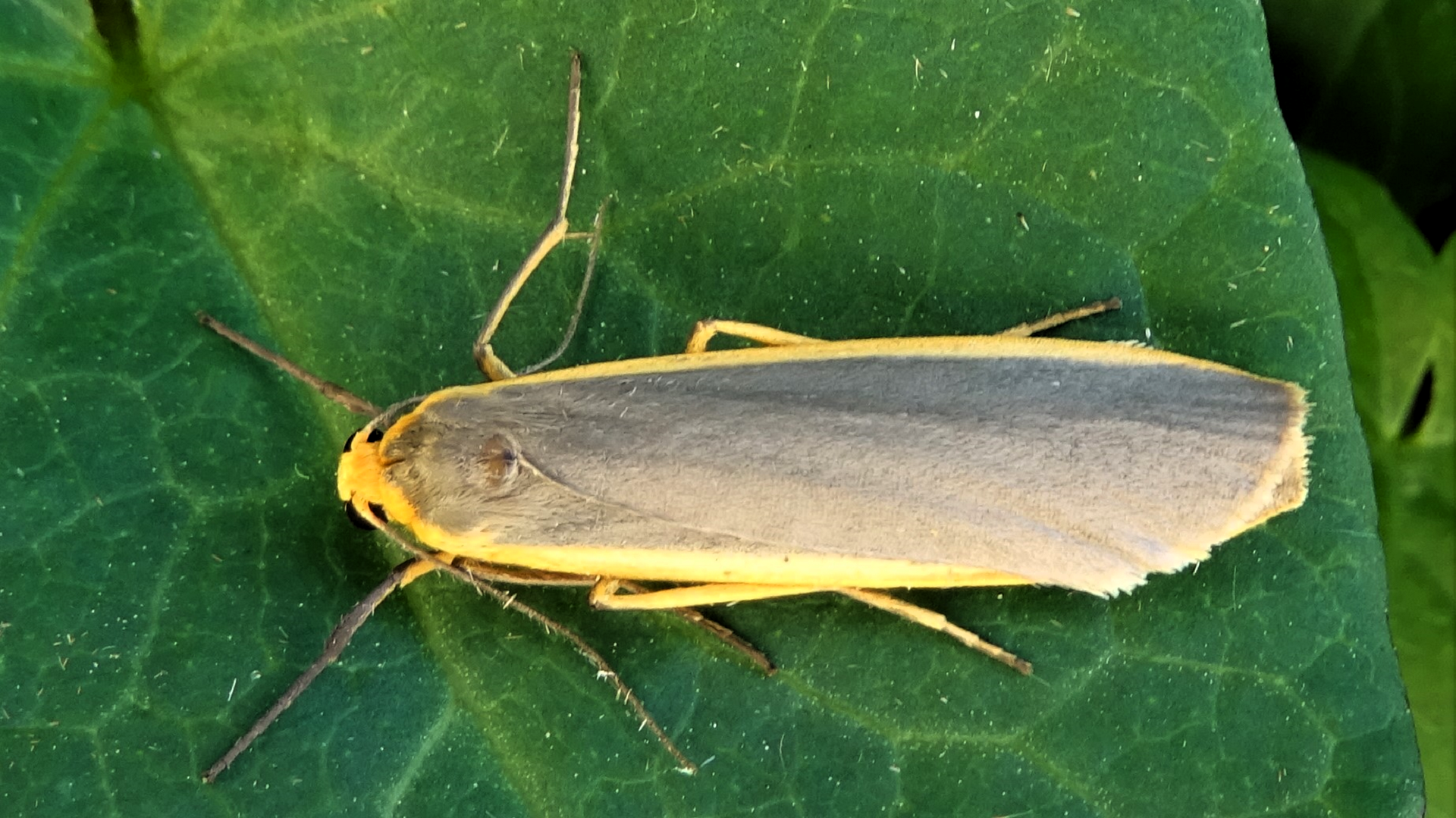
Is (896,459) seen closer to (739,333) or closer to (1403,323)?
(739,333)

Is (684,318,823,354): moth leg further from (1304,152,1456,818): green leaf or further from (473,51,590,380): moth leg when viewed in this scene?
(1304,152,1456,818): green leaf

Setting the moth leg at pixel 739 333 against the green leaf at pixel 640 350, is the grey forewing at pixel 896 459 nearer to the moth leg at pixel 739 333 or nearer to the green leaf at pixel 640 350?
the moth leg at pixel 739 333

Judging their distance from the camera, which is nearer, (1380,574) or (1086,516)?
(1086,516)

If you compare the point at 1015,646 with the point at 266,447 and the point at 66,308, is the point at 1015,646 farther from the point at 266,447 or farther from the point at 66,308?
the point at 66,308

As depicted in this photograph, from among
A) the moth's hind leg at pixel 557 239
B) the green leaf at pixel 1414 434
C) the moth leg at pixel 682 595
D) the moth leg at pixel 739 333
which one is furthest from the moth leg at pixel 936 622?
the green leaf at pixel 1414 434

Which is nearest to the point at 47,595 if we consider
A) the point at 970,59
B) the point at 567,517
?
the point at 567,517

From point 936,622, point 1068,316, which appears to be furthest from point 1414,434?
point 936,622

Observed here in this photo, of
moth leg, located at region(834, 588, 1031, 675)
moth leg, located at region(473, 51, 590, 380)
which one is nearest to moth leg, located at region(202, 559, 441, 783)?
moth leg, located at region(473, 51, 590, 380)
